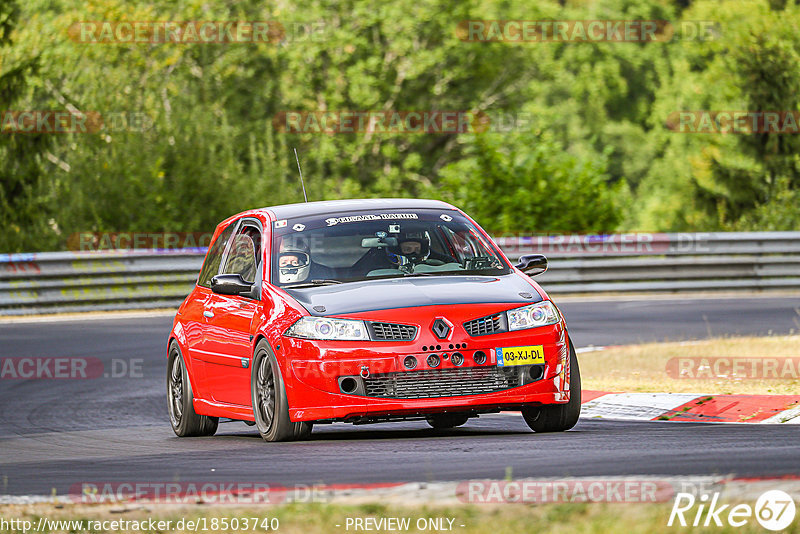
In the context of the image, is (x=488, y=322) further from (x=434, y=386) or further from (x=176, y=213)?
(x=176, y=213)

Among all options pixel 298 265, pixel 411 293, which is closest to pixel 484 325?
pixel 411 293

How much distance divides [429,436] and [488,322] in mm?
1120

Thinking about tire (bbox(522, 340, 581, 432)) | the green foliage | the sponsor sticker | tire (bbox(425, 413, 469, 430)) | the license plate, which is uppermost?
the sponsor sticker

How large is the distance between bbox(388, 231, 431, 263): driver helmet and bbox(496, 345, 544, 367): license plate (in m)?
1.26

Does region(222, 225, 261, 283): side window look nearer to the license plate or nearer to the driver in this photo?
the driver

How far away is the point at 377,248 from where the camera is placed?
33.7 ft

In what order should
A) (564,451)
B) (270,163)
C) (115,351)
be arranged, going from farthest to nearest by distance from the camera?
1. (270,163)
2. (115,351)
3. (564,451)

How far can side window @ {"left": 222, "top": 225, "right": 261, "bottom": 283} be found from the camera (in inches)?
419

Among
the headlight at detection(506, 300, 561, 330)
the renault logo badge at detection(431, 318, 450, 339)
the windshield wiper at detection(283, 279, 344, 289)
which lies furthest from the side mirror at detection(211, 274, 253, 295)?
the headlight at detection(506, 300, 561, 330)

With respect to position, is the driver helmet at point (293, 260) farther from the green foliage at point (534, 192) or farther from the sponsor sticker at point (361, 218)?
the green foliage at point (534, 192)

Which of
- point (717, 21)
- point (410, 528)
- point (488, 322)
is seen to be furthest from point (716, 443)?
point (717, 21)

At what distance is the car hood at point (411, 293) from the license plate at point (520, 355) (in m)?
0.31

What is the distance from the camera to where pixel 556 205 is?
3128cm

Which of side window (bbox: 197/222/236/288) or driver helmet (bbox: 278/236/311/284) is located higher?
driver helmet (bbox: 278/236/311/284)
